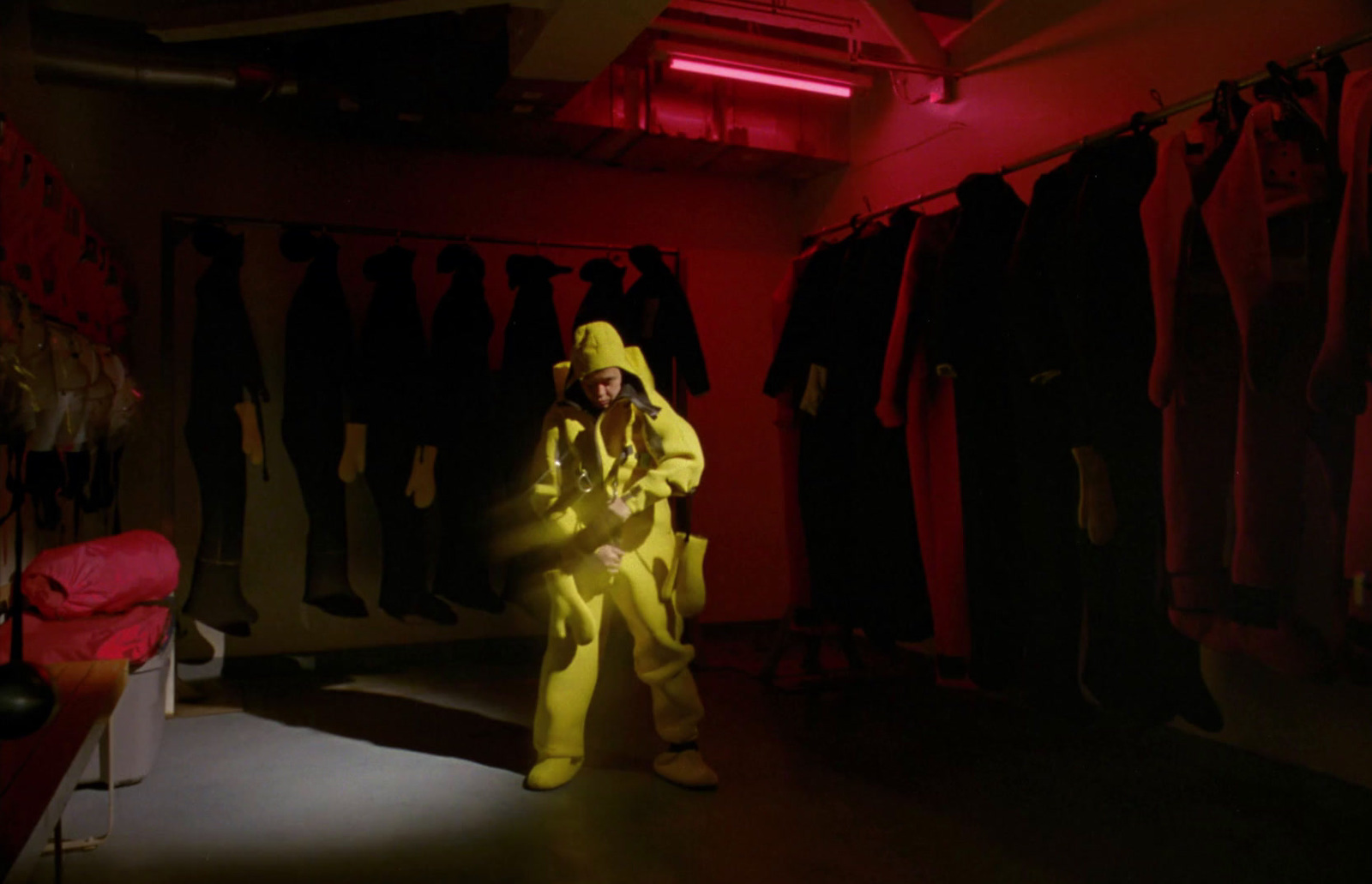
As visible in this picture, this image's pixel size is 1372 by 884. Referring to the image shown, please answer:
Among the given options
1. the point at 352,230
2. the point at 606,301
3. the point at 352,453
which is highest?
the point at 352,230

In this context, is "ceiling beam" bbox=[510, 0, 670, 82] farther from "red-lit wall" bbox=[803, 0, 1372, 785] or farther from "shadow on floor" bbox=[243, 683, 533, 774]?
"shadow on floor" bbox=[243, 683, 533, 774]

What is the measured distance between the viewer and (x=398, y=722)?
144 inches

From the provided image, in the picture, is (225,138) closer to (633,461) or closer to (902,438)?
(633,461)

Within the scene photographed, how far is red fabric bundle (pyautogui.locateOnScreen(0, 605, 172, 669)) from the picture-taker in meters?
2.58

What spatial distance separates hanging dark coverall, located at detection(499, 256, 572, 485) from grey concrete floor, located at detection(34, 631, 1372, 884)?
1098 millimetres

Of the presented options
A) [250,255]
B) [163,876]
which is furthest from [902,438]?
[250,255]

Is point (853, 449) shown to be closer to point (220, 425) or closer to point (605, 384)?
point (605, 384)

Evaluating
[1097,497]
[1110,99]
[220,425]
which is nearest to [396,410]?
[220,425]

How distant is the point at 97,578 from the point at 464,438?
159 cm

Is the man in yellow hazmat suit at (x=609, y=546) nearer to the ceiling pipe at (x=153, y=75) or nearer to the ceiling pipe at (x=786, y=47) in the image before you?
the ceiling pipe at (x=786, y=47)

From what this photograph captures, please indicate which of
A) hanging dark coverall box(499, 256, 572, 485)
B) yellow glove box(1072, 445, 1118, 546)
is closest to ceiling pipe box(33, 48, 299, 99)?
hanging dark coverall box(499, 256, 572, 485)

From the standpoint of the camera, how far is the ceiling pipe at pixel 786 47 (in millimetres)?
4008

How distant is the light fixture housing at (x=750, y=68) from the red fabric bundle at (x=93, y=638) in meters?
2.81

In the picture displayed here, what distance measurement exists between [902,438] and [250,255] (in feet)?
9.99
